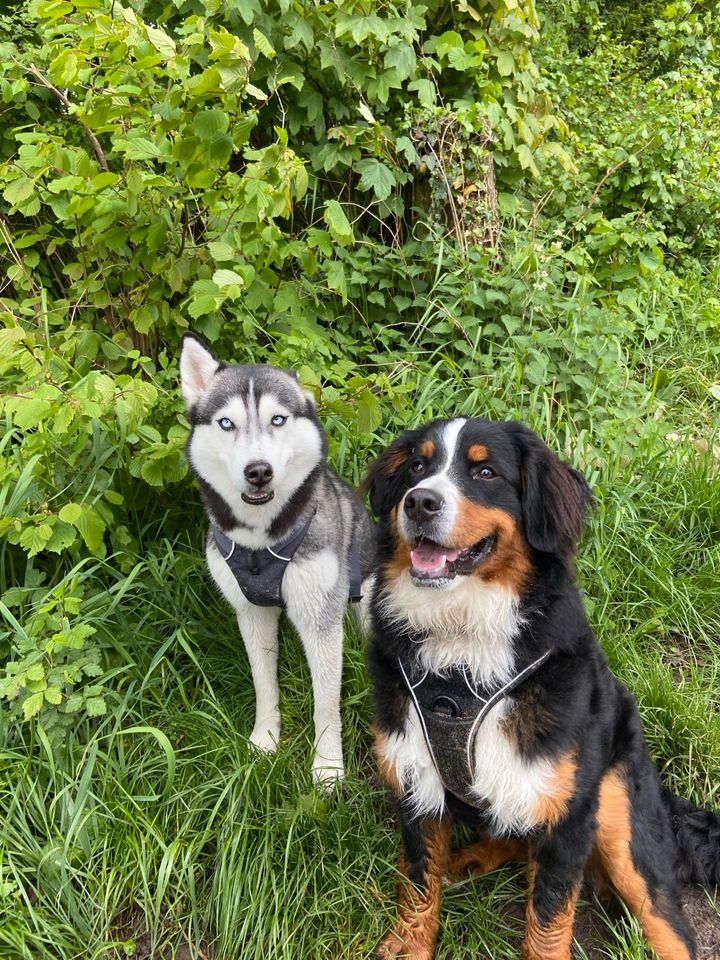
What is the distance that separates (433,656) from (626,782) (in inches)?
30.6

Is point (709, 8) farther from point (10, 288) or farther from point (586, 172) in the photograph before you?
point (10, 288)

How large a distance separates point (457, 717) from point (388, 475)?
821 millimetres

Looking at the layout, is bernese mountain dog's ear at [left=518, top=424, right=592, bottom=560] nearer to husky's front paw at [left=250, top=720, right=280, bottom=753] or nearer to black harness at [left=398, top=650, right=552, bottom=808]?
black harness at [left=398, top=650, right=552, bottom=808]

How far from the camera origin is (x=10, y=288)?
14.3 ft

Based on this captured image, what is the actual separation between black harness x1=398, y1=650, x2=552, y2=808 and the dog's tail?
81 cm

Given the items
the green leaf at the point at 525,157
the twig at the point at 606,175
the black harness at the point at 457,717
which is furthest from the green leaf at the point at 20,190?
the twig at the point at 606,175

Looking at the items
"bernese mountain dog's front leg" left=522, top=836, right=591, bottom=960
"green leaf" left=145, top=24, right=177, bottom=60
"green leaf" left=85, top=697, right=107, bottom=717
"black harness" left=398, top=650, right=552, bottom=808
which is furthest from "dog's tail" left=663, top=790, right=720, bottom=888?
"green leaf" left=145, top=24, right=177, bottom=60

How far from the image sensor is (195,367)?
2857 mm

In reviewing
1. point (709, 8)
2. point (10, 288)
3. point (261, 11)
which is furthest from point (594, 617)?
point (709, 8)

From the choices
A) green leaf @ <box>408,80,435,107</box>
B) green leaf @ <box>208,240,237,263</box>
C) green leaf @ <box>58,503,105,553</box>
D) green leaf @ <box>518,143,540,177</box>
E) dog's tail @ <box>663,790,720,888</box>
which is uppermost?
green leaf @ <box>408,80,435,107</box>

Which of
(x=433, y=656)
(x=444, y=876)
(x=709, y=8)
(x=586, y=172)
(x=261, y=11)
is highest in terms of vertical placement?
(x=709, y=8)

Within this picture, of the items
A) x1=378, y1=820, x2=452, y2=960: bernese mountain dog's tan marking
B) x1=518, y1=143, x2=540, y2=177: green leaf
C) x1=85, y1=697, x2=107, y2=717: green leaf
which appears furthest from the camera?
x1=518, y1=143, x2=540, y2=177: green leaf

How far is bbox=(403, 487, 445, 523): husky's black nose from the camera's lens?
6.61ft

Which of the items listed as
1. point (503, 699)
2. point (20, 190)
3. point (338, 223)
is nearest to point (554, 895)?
point (503, 699)
